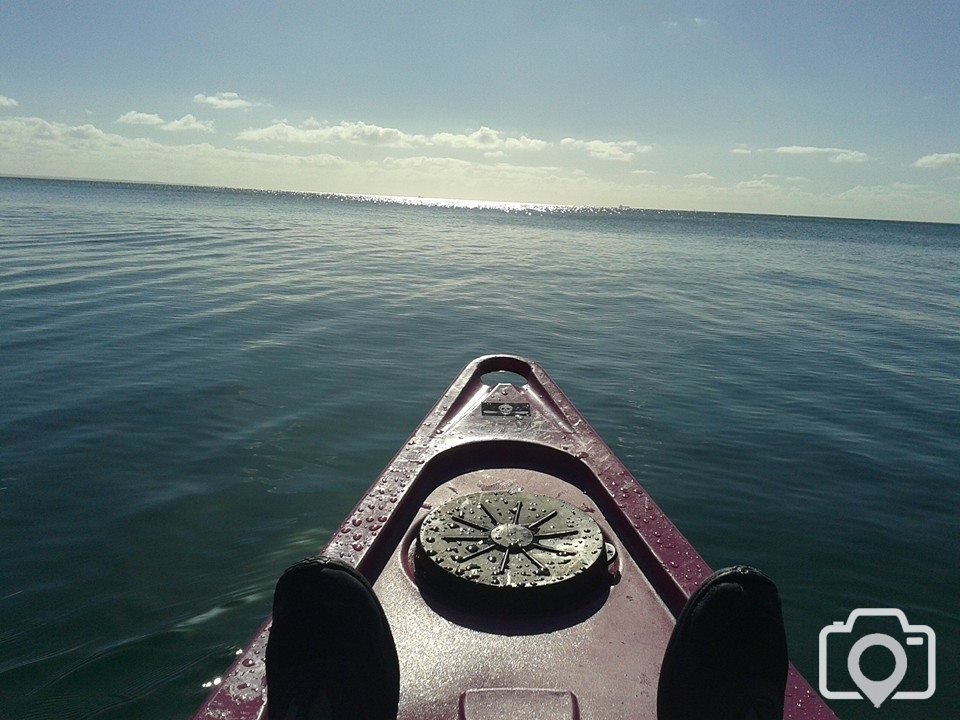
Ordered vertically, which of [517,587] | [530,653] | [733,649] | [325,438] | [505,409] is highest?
[733,649]

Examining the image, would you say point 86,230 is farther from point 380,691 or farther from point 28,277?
point 380,691

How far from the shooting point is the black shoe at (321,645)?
2.37m

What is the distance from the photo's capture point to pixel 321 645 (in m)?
2.39

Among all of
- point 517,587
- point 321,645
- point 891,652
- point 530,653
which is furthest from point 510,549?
point 891,652

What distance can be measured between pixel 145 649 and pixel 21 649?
89 centimetres

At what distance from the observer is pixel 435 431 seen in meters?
5.60

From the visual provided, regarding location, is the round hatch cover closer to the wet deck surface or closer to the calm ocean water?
the wet deck surface

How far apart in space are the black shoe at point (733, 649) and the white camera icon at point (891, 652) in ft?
9.35

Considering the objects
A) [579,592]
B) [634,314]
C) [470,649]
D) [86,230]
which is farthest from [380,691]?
[86,230]

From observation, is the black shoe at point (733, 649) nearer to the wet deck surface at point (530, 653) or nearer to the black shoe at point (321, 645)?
the wet deck surface at point (530, 653)

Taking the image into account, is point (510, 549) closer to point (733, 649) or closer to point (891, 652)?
point (733, 649)

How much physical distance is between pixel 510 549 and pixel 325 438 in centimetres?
509

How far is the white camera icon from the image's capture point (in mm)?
4504

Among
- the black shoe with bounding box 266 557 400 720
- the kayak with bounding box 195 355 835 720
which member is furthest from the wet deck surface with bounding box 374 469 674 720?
the black shoe with bounding box 266 557 400 720
